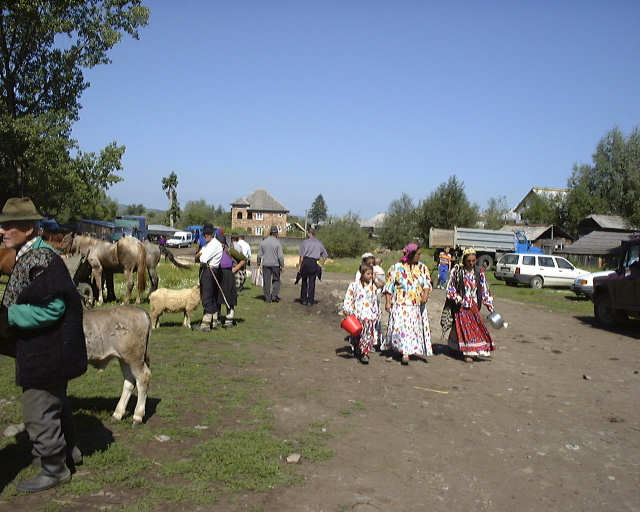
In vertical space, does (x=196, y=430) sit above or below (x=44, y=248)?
below

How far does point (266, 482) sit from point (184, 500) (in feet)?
2.17

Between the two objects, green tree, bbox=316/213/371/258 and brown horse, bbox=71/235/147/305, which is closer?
brown horse, bbox=71/235/147/305

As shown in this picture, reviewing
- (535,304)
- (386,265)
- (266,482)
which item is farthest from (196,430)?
(386,265)

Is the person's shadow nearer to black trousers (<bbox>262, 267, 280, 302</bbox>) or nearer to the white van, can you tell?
black trousers (<bbox>262, 267, 280, 302</bbox>)

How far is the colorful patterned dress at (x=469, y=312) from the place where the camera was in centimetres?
941

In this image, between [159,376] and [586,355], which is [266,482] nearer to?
[159,376]

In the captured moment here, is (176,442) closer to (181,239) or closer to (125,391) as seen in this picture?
(125,391)

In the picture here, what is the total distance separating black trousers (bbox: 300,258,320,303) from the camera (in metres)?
15.1

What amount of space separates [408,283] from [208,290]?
12.4 feet

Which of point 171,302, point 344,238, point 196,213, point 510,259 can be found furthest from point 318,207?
point 171,302

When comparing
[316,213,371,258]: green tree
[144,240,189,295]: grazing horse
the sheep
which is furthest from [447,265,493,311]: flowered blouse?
[316,213,371,258]: green tree

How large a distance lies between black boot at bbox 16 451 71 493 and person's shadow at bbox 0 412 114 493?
19 cm

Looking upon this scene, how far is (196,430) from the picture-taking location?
5375mm

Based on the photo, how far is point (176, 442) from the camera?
5066mm
